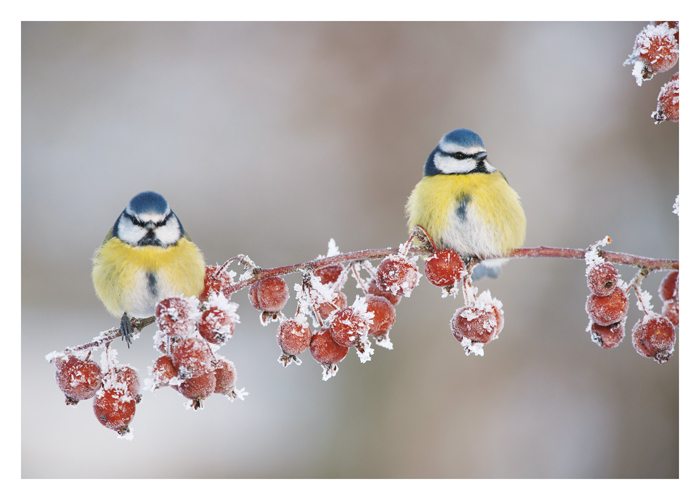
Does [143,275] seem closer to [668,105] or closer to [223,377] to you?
[223,377]

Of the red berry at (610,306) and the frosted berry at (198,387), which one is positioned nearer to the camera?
the frosted berry at (198,387)

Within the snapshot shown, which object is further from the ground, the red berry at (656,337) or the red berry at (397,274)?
the red berry at (397,274)

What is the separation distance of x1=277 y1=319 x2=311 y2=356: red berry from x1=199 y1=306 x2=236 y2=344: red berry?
0.41 ft

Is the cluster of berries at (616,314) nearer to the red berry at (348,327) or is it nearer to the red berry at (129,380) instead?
the red berry at (348,327)

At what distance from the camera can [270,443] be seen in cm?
226

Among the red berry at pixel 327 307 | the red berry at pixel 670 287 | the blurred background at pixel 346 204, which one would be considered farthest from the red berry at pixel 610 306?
the blurred background at pixel 346 204

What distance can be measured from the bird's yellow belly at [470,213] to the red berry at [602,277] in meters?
0.25

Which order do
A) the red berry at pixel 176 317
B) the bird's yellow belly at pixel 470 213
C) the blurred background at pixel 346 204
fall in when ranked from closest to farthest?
the red berry at pixel 176 317 → the bird's yellow belly at pixel 470 213 → the blurred background at pixel 346 204

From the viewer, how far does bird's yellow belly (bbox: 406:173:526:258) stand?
113 centimetres

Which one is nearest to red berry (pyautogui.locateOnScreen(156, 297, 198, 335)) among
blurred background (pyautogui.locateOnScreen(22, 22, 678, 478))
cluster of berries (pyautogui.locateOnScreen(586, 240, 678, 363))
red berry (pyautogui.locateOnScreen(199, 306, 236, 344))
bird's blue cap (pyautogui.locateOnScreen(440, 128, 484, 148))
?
red berry (pyautogui.locateOnScreen(199, 306, 236, 344))

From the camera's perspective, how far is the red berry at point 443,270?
88cm

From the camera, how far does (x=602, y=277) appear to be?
0.85m

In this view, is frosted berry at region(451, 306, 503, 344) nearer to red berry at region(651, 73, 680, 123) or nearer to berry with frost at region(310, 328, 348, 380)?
berry with frost at region(310, 328, 348, 380)
